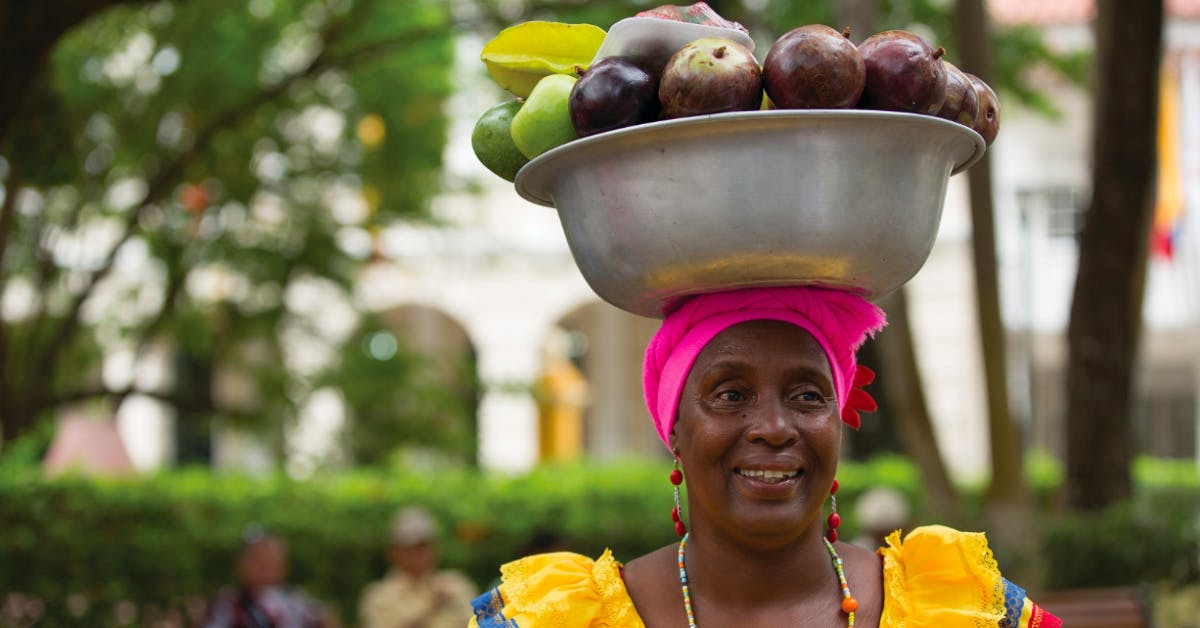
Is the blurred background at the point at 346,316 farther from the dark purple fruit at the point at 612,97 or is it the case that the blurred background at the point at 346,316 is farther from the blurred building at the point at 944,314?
the blurred building at the point at 944,314

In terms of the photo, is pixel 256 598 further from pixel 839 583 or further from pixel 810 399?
pixel 810 399

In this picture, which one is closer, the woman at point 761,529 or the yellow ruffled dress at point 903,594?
the woman at point 761,529

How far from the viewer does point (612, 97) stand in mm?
2398

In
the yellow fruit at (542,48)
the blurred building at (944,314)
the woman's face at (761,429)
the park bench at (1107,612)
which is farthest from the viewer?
the blurred building at (944,314)

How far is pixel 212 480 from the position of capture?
1273 centimetres

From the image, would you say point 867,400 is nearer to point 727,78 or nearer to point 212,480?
point 727,78

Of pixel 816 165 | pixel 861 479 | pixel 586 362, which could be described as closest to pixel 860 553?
pixel 816 165

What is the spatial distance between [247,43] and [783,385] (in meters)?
9.53

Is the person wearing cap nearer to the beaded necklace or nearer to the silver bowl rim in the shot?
the beaded necklace

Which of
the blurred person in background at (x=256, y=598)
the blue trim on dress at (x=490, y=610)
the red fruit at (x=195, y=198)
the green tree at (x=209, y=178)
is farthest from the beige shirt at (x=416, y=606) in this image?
the blue trim on dress at (x=490, y=610)

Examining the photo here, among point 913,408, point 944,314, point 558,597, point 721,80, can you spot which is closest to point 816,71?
point 721,80

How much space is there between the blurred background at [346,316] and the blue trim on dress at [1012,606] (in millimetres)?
3552

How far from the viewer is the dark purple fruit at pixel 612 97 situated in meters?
Result: 2.40

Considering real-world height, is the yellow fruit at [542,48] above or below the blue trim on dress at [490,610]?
above
